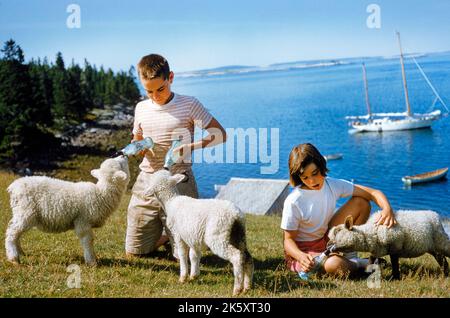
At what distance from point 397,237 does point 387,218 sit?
0.28 m

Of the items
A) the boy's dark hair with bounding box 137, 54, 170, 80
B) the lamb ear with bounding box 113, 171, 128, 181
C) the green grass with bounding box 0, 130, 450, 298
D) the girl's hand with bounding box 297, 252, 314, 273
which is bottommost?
the green grass with bounding box 0, 130, 450, 298

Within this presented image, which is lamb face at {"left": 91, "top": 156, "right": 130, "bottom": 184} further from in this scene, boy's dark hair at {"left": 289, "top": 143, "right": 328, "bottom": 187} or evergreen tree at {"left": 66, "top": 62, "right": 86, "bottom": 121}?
evergreen tree at {"left": 66, "top": 62, "right": 86, "bottom": 121}

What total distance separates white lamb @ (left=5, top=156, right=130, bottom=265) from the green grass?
460mm

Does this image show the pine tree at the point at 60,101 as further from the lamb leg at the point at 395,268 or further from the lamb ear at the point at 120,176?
the lamb leg at the point at 395,268

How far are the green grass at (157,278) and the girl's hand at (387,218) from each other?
760 millimetres

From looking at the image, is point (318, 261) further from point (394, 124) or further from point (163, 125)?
point (394, 124)

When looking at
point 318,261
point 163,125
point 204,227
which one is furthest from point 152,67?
point 318,261

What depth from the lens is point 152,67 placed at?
257 inches

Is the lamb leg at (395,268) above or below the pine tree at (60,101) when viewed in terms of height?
below

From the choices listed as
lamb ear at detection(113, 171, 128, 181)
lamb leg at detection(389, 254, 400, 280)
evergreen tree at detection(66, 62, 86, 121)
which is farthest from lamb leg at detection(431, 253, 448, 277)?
evergreen tree at detection(66, 62, 86, 121)

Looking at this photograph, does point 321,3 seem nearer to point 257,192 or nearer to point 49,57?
point 49,57

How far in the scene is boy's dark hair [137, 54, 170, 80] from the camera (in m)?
6.54

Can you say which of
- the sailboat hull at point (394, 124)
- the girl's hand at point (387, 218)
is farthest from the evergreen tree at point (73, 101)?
the girl's hand at point (387, 218)

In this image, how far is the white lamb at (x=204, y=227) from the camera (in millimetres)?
5340
